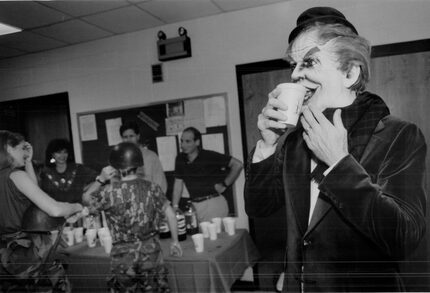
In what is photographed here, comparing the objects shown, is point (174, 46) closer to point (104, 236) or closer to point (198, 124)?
point (198, 124)

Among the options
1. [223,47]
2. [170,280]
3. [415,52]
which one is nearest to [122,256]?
[170,280]

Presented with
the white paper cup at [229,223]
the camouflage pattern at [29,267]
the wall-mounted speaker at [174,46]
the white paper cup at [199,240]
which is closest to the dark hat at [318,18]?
the wall-mounted speaker at [174,46]

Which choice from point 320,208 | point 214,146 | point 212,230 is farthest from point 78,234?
point 320,208

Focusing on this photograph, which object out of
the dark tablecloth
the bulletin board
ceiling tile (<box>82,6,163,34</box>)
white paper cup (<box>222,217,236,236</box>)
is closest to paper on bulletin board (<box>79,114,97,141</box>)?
the bulletin board

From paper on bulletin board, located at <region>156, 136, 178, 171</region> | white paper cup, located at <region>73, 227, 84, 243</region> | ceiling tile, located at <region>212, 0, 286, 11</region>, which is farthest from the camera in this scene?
white paper cup, located at <region>73, 227, 84, 243</region>

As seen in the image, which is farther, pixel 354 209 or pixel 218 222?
pixel 218 222

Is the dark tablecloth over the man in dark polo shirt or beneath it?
beneath

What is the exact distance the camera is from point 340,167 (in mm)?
627

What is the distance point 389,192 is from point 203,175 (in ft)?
1.67

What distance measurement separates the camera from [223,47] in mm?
782

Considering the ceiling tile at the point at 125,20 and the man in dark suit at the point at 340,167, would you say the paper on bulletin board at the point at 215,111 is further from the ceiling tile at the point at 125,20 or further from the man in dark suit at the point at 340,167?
the ceiling tile at the point at 125,20

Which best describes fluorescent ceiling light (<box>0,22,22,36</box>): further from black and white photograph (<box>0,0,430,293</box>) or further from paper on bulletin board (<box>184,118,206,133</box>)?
paper on bulletin board (<box>184,118,206,133</box>)

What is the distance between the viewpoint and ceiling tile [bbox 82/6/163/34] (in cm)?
78

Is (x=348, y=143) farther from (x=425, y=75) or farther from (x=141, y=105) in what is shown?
(x=141, y=105)
